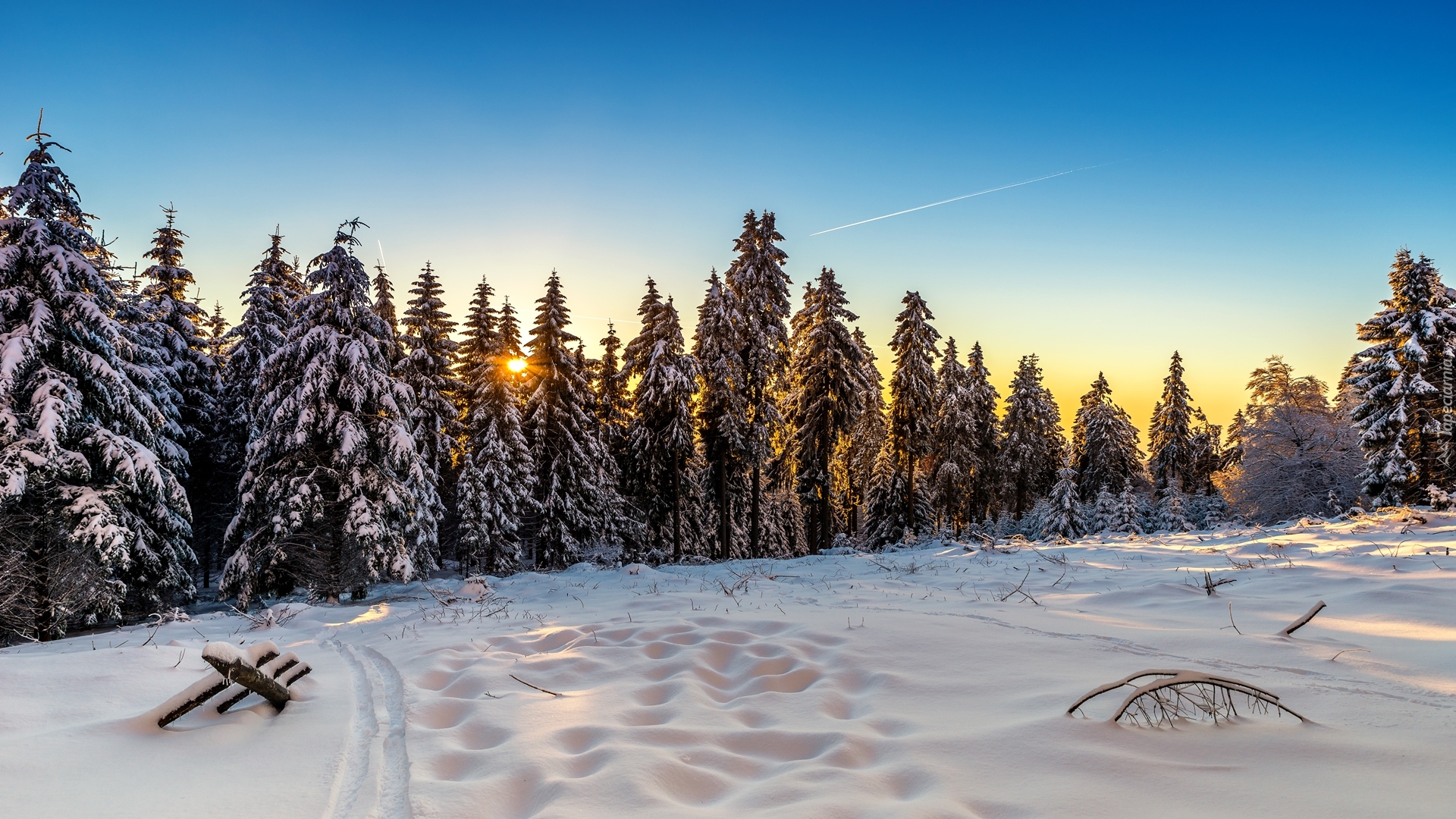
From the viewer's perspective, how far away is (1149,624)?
17.2ft

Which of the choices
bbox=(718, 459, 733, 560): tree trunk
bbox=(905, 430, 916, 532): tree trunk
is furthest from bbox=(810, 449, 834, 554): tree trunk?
bbox=(905, 430, 916, 532): tree trunk

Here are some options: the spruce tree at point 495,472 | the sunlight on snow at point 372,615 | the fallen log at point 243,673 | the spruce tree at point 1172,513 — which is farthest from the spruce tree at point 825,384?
the fallen log at point 243,673

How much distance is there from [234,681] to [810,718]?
328cm

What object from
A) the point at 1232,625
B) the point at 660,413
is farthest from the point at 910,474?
the point at 1232,625

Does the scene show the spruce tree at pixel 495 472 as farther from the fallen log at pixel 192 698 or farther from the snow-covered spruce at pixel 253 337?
the fallen log at pixel 192 698

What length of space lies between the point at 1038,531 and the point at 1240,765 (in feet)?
118

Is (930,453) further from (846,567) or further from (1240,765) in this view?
(1240,765)

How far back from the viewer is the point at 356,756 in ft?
11.1

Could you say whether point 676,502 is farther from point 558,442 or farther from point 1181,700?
point 1181,700

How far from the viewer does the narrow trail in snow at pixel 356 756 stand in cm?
281

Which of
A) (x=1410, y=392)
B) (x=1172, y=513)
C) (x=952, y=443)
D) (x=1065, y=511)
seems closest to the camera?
(x=1410, y=392)

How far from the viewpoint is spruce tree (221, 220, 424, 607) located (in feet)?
56.3

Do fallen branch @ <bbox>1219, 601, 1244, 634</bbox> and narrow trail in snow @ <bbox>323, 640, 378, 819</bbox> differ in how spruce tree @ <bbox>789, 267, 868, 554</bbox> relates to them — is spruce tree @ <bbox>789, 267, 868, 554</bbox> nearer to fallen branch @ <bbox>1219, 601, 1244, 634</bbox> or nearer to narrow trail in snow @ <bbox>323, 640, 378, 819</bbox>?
fallen branch @ <bbox>1219, 601, 1244, 634</bbox>

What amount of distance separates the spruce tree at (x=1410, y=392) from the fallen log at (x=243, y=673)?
30318mm
